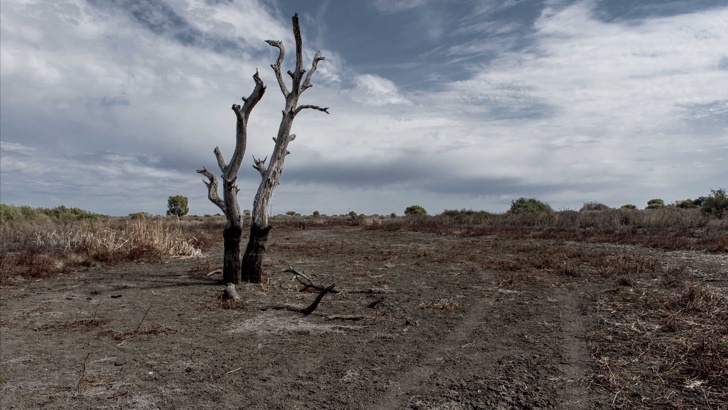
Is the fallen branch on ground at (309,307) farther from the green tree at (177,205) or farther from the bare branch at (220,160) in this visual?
the green tree at (177,205)

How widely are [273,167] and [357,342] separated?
5.64 m

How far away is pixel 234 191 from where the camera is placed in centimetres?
1019

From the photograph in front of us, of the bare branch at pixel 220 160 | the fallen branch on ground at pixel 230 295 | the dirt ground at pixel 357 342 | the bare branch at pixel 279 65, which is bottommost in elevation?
the dirt ground at pixel 357 342

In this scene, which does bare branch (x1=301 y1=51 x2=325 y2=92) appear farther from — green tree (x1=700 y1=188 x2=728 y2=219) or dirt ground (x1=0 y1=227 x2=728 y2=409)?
green tree (x1=700 y1=188 x2=728 y2=219)

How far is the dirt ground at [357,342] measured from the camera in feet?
13.7

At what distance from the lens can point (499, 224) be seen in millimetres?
29688

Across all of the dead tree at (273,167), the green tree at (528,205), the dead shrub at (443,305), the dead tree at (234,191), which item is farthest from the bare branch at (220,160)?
the green tree at (528,205)

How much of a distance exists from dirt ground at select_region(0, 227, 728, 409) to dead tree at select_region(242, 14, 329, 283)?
0.68 m

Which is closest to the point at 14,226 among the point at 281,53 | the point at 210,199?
the point at 210,199

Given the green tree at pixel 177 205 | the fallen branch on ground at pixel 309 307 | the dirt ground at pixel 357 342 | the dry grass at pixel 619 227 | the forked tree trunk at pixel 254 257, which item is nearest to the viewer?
the dirt ground at pixel 357 342

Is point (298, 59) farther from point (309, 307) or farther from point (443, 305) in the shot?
point (443, 305)

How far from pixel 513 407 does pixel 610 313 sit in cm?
385

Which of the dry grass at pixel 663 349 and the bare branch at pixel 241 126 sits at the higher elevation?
the bare branch at pixel 241 126

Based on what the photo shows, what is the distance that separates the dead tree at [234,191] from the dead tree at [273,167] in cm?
30
